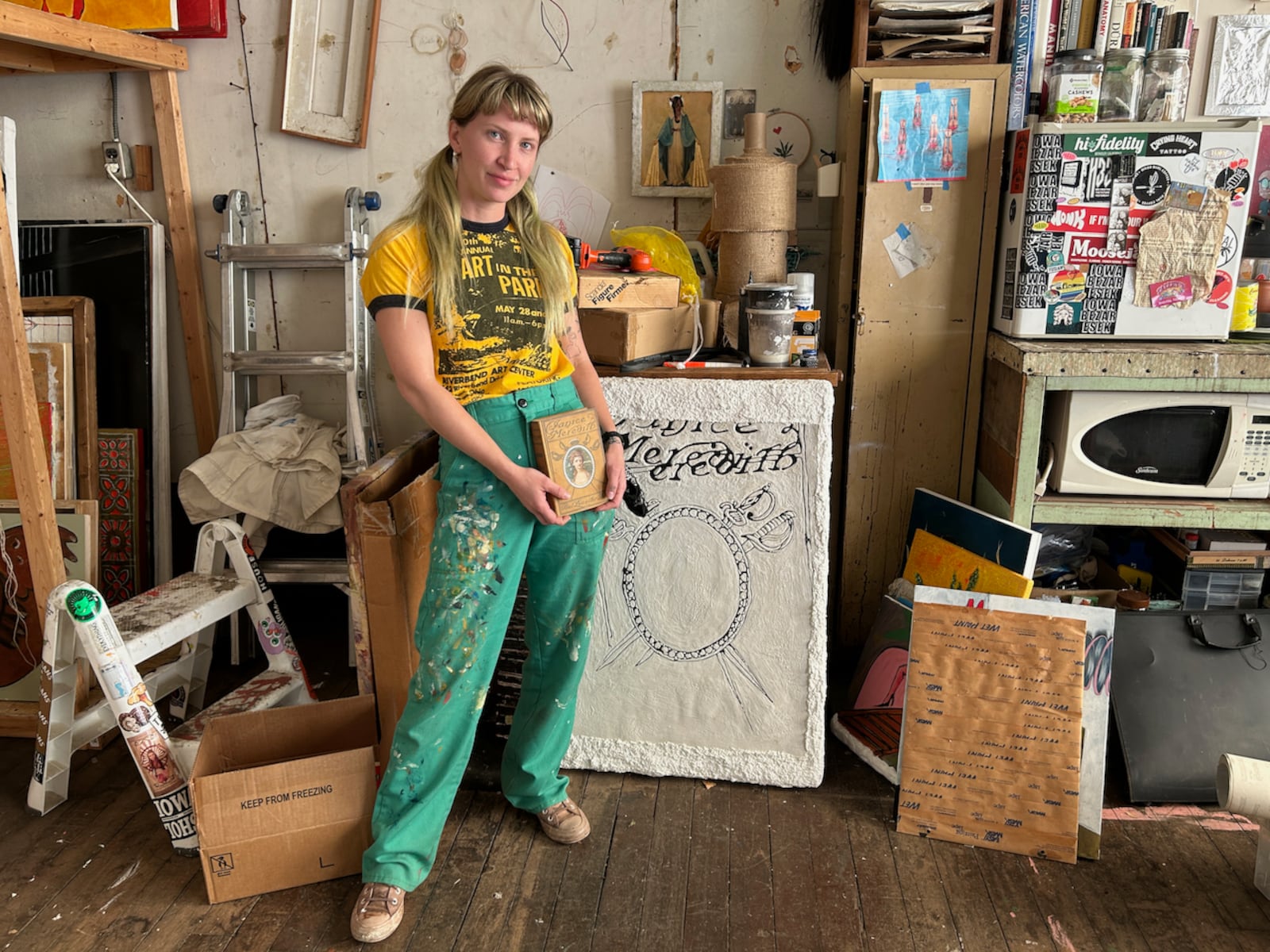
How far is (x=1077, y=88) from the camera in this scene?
2.13 meters

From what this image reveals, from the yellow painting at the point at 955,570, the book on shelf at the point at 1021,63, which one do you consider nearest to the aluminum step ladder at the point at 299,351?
the yellow painting at the point at 955,570

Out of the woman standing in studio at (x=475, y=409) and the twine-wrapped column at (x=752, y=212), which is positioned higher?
the twine-wrapped column at (x=752, y=212)

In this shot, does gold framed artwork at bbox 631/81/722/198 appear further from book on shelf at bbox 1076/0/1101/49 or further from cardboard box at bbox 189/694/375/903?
cardboard box at bbox 189/694/375/903

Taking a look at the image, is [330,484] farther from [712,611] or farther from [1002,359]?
[1002,359]

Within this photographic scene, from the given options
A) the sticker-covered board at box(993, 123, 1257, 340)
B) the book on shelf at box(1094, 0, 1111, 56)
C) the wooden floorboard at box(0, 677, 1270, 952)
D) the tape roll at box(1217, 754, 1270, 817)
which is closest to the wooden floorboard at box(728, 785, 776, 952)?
the wooden floorboard at box(0, 677, 1270, 952)

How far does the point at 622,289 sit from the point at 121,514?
5.66 ft

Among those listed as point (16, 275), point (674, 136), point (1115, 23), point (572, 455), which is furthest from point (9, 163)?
point (1115, 23)

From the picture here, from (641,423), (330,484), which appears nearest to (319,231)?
(330,484)

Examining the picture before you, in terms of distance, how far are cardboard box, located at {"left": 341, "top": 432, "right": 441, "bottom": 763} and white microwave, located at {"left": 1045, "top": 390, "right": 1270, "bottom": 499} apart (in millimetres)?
1430

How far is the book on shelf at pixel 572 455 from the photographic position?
1643mm

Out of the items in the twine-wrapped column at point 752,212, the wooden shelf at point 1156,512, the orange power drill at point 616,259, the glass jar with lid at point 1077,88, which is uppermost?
the glass jar with lid at point 1077,88

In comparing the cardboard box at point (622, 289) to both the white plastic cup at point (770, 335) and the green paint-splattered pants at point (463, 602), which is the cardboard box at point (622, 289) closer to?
the white plastic cup at point (770, 335)

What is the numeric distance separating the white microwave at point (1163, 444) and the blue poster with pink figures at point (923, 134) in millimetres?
627

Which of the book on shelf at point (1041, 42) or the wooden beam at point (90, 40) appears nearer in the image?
the wooden beam at point (90, 40)
